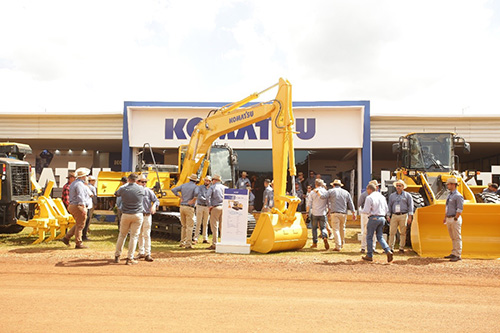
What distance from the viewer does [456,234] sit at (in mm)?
9719

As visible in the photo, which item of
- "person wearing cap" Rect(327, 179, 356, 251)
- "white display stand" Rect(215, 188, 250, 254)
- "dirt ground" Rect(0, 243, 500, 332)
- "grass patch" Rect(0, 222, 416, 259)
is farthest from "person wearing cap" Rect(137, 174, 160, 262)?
"person wearing cap" Rect(327, 179, 356, 251)

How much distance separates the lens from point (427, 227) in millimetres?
10570

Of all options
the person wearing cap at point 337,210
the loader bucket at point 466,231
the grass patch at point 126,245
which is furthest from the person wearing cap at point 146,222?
the loader bucket at point 466,231

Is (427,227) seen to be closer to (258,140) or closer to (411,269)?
(411,269)

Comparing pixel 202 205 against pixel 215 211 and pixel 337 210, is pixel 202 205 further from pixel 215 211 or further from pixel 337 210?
pixel 337 210

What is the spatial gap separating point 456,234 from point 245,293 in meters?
5.54

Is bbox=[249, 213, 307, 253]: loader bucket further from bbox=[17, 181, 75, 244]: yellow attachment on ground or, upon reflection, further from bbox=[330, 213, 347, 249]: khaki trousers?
bbox=[17, 181, 75, 244]: yellow attachment on ground

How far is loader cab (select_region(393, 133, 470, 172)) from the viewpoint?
515 inches

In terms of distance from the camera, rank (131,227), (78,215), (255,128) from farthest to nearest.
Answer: (255,128) < (78,215) < (131,227)

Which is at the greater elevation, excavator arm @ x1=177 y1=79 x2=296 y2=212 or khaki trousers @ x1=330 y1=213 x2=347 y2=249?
excavator arm @ x1=177 y1=79 x2=296 y2=212

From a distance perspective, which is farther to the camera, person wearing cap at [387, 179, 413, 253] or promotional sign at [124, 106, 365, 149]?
promotional sign at [124, 106, 365, 149]

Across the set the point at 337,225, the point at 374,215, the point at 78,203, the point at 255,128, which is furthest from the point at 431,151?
the point at 78,203

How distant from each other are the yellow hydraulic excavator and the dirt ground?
0.61 meters

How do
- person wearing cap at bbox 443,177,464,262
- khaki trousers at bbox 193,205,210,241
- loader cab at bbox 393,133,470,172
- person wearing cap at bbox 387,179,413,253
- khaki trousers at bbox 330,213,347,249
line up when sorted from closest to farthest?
person wearing cap at bbox 443,177,464,262
person wearing cap at bbox 387,179,413,253
khaki trousers at bbox 330,213,347,249
khaki trousers at bbox 193,205,210,241
loader cab at bbox 393,133,470,172
